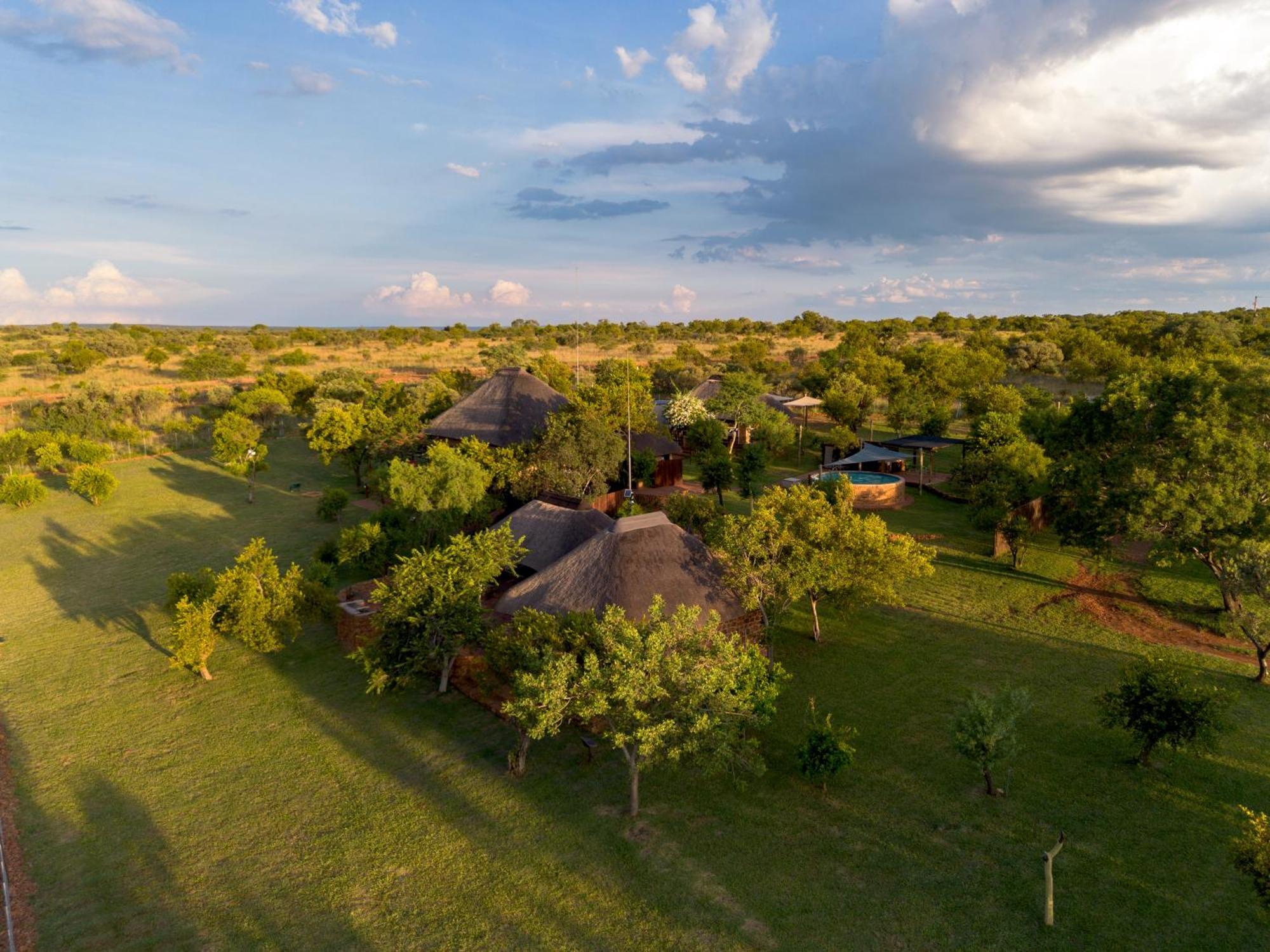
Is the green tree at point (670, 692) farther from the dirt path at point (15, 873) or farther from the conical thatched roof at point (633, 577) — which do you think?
the dirt path at point (15, 873)

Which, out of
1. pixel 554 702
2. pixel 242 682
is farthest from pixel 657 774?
pixel 242 682

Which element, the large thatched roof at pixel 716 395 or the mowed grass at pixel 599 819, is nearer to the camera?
the mowed grass at pixel 599 819

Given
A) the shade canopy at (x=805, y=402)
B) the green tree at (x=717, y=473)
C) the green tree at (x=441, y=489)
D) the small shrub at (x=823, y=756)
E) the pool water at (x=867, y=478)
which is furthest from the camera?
the shade canopy at (x=805, y=402)

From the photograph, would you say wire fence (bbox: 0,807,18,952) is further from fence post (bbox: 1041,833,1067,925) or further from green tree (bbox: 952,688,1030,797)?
green tree (bbox: 952,688,1030,797)

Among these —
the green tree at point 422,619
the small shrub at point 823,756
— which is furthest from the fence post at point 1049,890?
the green tree at point 422,619

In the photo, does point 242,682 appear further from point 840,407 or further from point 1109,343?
point 1109,343

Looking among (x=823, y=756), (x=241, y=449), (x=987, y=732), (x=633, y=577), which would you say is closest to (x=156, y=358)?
(x=241, y=449)
